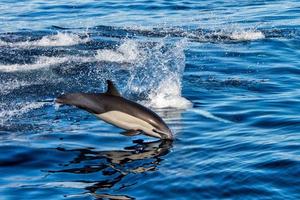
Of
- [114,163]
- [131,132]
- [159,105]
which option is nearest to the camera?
[114,163]

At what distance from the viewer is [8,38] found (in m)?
25.8

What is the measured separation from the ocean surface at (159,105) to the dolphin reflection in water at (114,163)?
0.02m

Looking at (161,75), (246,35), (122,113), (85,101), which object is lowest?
(161,75)

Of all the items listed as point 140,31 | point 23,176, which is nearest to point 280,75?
point 140,31

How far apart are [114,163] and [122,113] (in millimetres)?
1468

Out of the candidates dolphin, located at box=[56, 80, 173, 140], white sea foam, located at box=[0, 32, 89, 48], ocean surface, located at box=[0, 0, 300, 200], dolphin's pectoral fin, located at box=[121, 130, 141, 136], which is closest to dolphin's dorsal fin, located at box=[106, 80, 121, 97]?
dolphin, located at box=[56, 80, 173, 140]

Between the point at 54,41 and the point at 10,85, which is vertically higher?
the point at 54,41

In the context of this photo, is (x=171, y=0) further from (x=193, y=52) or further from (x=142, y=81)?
(x=142, y=81)

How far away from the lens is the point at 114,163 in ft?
39.1

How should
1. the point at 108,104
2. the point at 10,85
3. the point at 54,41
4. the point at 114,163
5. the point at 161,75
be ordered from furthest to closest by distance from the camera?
the point at 54,41, the point at 161,75, the point at 10,85, the point at 108,104, the point at 114,163

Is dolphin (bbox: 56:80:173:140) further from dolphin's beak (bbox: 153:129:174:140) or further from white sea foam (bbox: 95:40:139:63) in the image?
white sea foam (bbox: 95:40:139:63)

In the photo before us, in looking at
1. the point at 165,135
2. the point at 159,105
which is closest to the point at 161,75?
the point at 159,105

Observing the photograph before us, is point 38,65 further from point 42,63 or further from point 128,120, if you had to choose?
point 128,120

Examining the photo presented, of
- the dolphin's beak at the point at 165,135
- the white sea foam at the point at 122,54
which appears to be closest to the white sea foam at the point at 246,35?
the white sea foam at the point at 122,54
